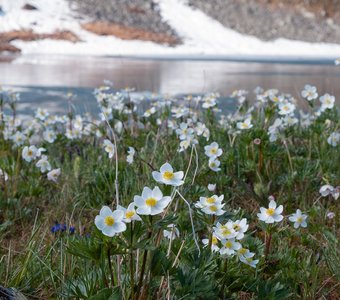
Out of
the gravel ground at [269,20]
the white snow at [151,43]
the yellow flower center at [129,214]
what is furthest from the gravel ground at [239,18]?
the yellow flower center at [129,214]

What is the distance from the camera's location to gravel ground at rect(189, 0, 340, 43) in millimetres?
31969

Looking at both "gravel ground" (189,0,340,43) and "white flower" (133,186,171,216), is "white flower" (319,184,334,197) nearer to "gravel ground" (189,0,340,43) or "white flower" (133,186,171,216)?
"white flower" (133,186,171,216)

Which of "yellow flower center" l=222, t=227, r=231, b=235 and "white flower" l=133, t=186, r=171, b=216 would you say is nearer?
"white flower" l=133, t=186, r=171, b=216

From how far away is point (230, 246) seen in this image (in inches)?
62.4

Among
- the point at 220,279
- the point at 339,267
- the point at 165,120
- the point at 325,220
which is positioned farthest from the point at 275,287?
the point at 165,120

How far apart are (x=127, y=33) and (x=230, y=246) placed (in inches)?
1074

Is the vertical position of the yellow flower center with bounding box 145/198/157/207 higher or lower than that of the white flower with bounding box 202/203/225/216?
higher

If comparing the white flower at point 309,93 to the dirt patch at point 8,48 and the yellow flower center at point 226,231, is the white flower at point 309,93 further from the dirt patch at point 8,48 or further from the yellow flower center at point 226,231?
the dirt patch at point 8,48

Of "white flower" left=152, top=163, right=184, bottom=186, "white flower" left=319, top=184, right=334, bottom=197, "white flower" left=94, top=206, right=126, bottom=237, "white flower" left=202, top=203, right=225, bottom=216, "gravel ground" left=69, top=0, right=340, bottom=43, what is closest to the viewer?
"white flower" left=94, top=206, right=126, bottom=237

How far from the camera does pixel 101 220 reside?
49.8 inches

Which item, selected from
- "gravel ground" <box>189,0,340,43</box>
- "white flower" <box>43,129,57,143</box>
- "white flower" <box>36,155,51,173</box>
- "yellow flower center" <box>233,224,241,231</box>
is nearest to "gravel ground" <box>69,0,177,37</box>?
"gravel ground" <box>189,0,340,43</box>

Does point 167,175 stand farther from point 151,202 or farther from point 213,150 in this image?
point 213,150

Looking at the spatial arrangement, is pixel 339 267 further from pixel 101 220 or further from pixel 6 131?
pixel 6 131

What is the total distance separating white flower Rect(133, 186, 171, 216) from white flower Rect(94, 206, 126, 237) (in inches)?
1.9
